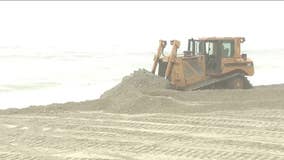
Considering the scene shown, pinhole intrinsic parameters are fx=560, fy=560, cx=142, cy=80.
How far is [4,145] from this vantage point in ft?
29.0

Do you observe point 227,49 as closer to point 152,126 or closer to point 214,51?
point 214,51

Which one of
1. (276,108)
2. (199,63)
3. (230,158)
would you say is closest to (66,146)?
(230,158)

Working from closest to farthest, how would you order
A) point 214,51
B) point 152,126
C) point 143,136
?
point 143,136 → point 152,126 → point 214,51

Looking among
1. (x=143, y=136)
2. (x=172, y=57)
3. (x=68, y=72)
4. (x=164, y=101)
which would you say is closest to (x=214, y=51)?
(x=172, y=57)

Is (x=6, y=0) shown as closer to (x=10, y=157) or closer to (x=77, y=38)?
(x=77, y=38)

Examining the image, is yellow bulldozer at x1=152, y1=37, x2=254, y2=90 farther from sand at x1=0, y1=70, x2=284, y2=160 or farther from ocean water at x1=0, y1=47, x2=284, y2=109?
ocean water at x1=0, y1=47, x2=284, y2=109

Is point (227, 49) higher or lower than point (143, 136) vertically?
higher

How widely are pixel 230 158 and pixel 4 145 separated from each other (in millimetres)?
3575

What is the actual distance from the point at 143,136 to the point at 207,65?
5955 millimetres

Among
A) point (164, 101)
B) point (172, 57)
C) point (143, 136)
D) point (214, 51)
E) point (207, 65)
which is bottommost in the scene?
point (143, 136)

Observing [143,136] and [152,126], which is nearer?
[143,136]

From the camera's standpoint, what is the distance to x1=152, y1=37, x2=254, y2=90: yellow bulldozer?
14.3 metres

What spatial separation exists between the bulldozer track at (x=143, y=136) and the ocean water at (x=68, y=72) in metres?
4.31

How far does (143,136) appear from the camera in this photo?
362 inches
